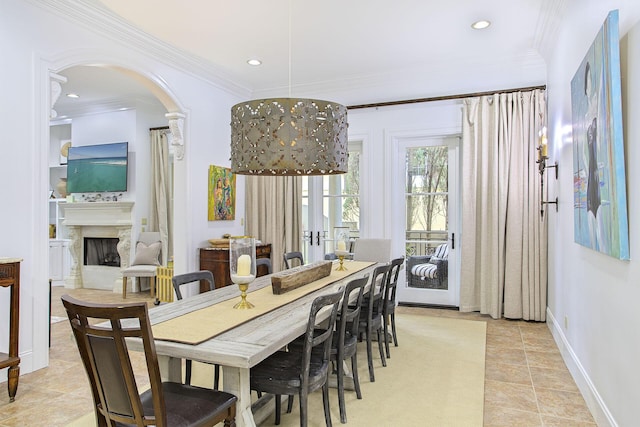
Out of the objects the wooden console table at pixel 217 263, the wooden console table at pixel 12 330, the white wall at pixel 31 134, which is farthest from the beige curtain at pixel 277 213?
the wooden console table at pixel 12 330

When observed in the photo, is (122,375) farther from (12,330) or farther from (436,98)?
(436,98)

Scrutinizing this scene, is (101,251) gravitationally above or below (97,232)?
below

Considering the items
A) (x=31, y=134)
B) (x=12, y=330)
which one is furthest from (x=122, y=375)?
(x=31, y=134)

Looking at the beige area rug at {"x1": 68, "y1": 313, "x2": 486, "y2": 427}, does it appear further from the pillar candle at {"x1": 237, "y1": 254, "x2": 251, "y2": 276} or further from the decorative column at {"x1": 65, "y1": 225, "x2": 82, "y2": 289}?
the decorative column at {"x1": 65, "y1": 225, "x2": 82, "y2": 289}

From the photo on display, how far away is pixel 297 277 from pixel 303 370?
980mm

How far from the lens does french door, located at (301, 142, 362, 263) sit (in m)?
6.02

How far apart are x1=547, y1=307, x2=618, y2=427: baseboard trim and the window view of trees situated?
181cm

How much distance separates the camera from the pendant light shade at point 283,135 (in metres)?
2.59

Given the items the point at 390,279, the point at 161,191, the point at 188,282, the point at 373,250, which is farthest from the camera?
the point at 161,191

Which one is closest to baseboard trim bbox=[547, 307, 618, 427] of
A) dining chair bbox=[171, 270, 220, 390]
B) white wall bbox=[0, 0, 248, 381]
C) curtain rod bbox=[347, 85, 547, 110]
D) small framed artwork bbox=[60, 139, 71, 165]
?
dining chair bbox=[171, 270, 220, 390]

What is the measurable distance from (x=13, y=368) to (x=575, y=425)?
3.46 m

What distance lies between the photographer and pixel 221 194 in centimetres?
582

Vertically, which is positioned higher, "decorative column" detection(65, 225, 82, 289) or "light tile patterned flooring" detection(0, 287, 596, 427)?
"decorative column" detection(65, 225, 82, 289)

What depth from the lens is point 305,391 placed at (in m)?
2.14
